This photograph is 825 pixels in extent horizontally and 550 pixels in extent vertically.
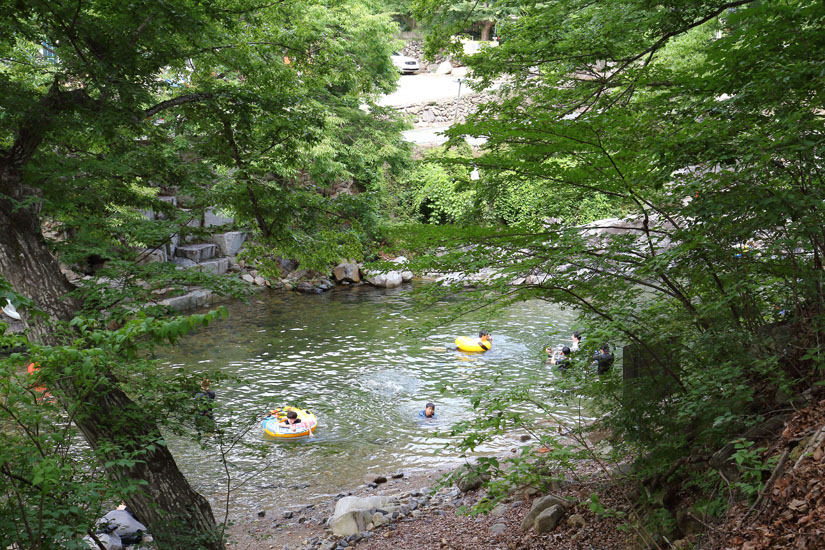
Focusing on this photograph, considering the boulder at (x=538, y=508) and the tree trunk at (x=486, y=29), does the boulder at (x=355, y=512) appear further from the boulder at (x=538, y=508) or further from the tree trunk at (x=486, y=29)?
the tree trunk at (x=486, y=29)

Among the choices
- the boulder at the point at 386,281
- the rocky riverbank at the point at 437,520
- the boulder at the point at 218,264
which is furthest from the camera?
the boulder at the point at 386,281

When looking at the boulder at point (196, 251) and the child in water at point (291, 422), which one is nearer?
the child in water at point (291, 422)

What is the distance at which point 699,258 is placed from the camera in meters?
3.96

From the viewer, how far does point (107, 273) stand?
529 cm

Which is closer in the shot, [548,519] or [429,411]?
[548,519]

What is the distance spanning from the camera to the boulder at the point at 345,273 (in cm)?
2230

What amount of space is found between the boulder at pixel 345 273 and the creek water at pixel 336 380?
6.38 feet

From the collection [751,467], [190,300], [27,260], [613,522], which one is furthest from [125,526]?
[190,300]

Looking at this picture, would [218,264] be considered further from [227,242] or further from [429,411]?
[429,411]

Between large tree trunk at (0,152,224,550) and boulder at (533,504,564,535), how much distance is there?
300 cm

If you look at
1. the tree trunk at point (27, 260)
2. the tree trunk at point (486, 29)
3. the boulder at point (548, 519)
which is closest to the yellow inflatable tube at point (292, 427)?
the tree trunk at point (27, 260)

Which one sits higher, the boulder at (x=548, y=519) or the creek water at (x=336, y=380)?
the boulder at (x=548, y=519)

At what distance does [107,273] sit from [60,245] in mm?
474

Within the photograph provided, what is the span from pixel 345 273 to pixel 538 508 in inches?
669
